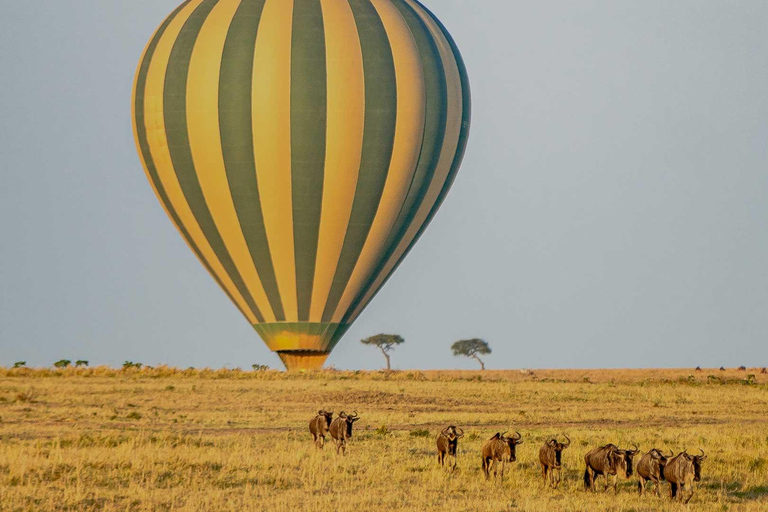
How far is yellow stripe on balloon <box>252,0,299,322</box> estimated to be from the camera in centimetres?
5381

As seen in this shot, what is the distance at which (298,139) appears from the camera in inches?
2119

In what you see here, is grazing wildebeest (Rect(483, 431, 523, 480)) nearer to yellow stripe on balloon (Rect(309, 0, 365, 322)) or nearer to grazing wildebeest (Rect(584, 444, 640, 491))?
grazing wildebeest (Rect(584, 444, 640, 491))

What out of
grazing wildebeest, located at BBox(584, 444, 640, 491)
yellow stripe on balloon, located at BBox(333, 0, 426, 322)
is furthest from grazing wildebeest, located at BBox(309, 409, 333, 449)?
yellow stripe on balloon, located at BBox(333, 0, 426, 322)

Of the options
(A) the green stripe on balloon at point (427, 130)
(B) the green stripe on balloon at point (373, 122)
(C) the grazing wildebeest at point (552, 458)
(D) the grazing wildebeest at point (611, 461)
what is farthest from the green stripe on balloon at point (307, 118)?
(D) the grazing wildebeest at point (611, 461)

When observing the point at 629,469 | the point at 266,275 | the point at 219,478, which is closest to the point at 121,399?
the point at 266,275

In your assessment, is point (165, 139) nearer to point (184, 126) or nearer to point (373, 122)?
point (184, 126)

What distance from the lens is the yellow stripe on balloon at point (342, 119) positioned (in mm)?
53875

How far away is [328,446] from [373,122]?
84.5 ft

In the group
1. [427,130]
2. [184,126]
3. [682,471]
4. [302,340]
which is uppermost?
[427,130]

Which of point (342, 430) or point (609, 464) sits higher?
point (342, 430)

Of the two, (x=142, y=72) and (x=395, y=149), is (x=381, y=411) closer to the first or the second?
(x=395, y=149)

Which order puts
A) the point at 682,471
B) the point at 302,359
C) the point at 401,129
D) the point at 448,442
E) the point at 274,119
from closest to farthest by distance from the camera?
the point at 682,471
the point at 448,442
the point at 274,119
the point at 401,129
the point at 302,359

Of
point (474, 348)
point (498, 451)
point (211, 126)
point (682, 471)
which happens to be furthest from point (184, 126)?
point (474, 348)

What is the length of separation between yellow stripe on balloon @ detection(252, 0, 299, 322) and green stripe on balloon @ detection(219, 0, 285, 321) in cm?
25
